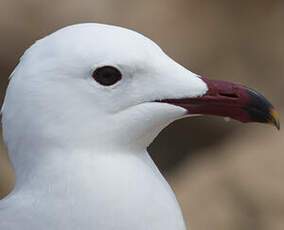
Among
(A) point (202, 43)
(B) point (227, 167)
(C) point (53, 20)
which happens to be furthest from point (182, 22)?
(B) point (227, 167)

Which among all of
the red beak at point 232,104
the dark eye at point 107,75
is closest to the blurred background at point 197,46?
the red beak at point 232,104

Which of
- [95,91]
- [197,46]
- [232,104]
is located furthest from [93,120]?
[197,46]

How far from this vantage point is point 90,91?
2.13 meters

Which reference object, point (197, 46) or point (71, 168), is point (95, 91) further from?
point (197, 46)

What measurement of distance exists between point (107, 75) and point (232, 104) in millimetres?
281

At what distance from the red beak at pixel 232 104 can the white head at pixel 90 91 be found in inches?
1.5

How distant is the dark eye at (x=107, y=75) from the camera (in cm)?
210

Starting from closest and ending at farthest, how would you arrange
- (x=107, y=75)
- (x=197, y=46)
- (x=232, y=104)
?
(x=107, y=75) → (x=232, y=104) → (x=197, y=46)

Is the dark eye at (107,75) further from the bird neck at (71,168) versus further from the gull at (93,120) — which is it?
the bird neck at (71,168)

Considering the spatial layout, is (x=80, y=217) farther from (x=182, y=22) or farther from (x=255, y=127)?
(x=182, y=22)

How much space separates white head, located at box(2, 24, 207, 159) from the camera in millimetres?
2111

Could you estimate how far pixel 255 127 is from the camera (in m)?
4.77

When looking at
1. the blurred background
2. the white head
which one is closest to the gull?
the white head

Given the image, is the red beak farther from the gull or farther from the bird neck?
the bird neck
